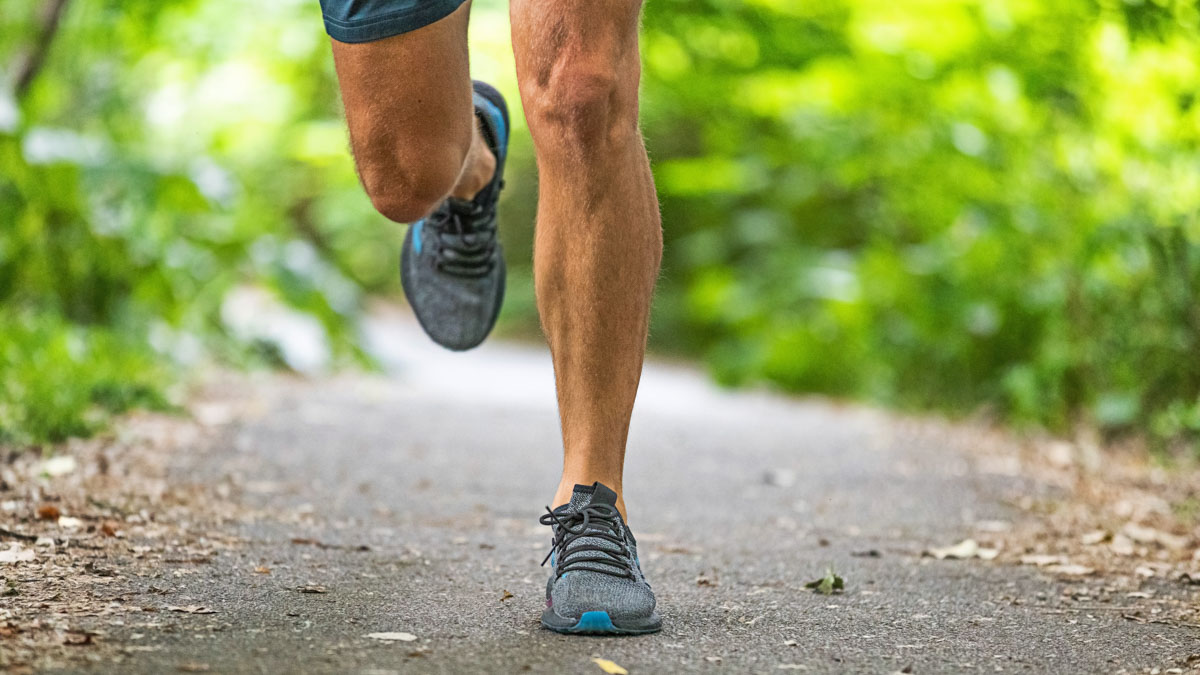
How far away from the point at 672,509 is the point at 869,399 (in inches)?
166

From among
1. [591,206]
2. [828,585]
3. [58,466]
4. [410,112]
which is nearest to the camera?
[591,206]

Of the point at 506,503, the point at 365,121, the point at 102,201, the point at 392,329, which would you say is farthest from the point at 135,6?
the point at 392,329

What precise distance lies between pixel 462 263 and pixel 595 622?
43.2 inches

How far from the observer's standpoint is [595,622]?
67.7 inches

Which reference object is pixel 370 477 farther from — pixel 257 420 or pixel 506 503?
pixel 257 420

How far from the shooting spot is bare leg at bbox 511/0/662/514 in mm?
1833

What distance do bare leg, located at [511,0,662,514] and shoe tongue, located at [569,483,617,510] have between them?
1cm

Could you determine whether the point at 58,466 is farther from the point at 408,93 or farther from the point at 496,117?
the point at 408,93

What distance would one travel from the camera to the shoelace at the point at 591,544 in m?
1.80

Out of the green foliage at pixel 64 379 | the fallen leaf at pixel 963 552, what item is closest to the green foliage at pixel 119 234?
the green foliage at pixel 64 379

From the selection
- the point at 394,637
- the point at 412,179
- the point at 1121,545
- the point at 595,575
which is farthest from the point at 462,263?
the point at 1121,545

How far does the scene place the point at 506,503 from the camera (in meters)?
2.99

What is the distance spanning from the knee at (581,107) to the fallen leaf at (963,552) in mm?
1205

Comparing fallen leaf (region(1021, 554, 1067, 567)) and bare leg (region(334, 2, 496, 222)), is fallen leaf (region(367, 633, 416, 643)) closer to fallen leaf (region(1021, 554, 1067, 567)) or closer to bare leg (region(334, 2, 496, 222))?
bare leg (region(334, 2, 496, 222))
